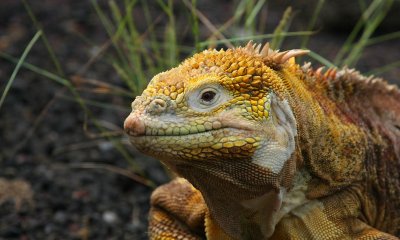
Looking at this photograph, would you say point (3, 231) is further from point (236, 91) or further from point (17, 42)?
point (17, 42)

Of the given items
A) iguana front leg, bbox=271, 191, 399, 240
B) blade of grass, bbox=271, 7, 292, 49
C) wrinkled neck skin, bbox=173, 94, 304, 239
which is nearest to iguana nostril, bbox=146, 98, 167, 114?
wrinkled neck skin, bbox=173, 94, 304, 239

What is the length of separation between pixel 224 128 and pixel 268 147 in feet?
0.76

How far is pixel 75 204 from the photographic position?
6148mm

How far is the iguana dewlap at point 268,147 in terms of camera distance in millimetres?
3412

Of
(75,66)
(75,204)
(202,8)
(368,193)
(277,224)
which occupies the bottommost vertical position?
(277,224)

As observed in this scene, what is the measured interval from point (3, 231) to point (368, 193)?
8.94 ft

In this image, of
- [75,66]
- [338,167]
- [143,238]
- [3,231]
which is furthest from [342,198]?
[75,66]

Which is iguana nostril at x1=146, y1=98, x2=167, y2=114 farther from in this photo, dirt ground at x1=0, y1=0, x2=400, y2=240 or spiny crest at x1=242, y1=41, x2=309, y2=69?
dirt ground at x1=0, y1=0, x2=400, y2=240

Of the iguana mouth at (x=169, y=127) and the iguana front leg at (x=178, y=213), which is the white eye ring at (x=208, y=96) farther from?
the iguana front leg at (x=178, y=213)

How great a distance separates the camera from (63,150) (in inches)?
274

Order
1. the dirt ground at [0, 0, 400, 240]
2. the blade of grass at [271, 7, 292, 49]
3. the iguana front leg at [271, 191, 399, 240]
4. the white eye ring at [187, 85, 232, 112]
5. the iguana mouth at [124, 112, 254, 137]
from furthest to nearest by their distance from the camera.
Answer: the dirt ground at [0, 0, 400, 240] → the blade of grass at [271, 7, 292, 49] → the iguana front leg at [271, 191, 399, 240] → the white eye ring at [187, 85, 232, 112] → the iguana mouth at [124, 112, 254, 137]

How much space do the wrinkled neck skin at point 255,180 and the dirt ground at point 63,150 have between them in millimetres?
2113

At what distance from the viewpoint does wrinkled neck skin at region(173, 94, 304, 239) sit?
3.46m

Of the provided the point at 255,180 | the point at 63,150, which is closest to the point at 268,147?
the point at 255,180
